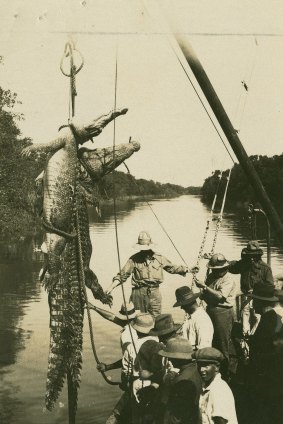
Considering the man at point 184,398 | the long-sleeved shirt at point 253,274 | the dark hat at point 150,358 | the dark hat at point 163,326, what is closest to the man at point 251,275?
the long-sleeved shirt at point 253,274

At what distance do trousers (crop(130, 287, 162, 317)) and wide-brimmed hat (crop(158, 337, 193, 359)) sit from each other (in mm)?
3316

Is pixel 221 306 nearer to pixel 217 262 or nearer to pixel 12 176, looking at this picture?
pixel 217 262

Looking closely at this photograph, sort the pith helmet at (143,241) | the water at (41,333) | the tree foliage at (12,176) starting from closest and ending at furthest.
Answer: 1. the pith helmet at (143,241)
2. the water at (41,333)
3. the tree foliage at (12,176)

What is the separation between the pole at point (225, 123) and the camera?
4277mm

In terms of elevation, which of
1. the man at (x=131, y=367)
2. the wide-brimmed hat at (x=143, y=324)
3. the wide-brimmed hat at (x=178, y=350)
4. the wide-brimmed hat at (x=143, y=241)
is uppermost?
the wide-brimmed hat at (x=143, y=241)

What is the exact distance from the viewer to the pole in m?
4.28

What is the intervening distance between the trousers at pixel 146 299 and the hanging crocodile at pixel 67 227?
9.53 ft

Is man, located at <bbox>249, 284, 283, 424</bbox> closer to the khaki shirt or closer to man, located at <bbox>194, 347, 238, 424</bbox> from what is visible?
man, located at <bbox>194, 347, 238, 424</bbox>

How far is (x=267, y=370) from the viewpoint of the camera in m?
5.25

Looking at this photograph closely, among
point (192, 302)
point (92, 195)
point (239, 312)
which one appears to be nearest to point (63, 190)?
point (92, 195)

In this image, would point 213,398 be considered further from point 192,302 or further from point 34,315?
point 34,315

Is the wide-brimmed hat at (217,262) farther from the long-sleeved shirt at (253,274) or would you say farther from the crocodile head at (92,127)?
the crocodile head at (92,127)

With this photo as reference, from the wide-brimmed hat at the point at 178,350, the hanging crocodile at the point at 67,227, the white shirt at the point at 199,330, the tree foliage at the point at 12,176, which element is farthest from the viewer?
the tree foliage at the point at 12,176

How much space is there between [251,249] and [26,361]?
5.95 meters
